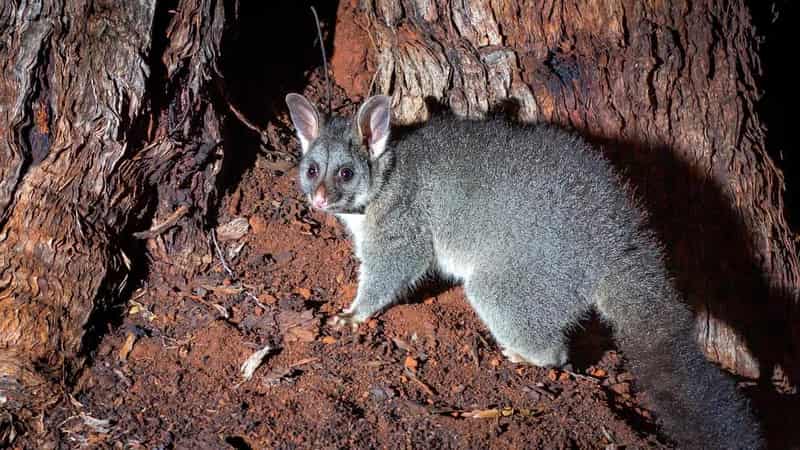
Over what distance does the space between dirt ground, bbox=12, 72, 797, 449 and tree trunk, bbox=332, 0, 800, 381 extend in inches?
37.1

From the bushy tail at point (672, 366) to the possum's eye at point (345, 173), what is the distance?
6.65 ft

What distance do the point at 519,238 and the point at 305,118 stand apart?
1979 mm

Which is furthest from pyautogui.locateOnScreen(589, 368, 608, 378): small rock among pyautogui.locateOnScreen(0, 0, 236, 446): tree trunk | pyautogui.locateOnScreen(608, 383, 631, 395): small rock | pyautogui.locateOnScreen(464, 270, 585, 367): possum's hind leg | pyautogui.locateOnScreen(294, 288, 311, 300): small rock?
pyautogui.locateOnScreen(0, 0, 236, 446): tree trunk

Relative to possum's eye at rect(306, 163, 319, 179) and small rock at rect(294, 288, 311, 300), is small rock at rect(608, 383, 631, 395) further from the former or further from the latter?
possum's eye at rect(306, 163, 319, 179)

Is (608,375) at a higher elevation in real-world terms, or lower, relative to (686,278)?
lower

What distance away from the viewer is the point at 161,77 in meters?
5.16

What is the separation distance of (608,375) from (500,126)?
81.7 inches

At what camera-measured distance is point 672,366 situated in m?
4.32

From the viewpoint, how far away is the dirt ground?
445 centimetres

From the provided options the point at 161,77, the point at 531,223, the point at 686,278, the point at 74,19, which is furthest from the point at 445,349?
the point at 74,19

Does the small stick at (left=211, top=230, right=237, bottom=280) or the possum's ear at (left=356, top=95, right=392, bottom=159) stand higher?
the possum's ear at (left=356, top=95, right=392, bottom=159)

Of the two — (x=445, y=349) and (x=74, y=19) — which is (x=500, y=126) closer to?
(x=445, y=349)

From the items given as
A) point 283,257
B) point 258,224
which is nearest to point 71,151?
point 258,224

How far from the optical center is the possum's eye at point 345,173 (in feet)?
18.2
